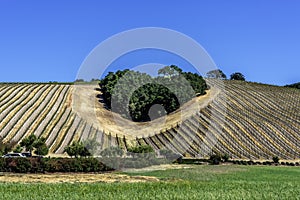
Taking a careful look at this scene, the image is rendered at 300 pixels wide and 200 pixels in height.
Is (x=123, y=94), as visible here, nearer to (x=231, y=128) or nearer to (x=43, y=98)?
(x=231, y=128)

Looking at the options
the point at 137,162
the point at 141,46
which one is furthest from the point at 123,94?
the point at 141,46

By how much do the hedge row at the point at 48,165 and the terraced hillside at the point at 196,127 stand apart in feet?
71.1

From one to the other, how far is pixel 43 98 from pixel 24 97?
12.6 feet

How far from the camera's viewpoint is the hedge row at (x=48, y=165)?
3906 cm

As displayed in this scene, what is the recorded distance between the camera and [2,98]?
92.1 m

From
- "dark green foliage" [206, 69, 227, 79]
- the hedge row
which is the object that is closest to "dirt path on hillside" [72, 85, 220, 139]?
"dark green foliage" [206, 69, 227, 79]

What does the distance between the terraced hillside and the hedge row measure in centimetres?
2166

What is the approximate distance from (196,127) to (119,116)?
1283 centimetres

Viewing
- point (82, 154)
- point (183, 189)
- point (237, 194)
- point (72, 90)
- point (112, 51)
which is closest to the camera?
point (237, 194)

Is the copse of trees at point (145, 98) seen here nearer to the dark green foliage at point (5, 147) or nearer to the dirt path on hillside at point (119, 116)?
the dirt path on hillside at point (119, 116)

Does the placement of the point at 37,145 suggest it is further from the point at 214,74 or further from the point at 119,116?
the point at 214,74

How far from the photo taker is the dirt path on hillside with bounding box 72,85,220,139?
2960 inches

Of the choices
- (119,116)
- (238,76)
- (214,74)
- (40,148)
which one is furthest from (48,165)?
(238,76)

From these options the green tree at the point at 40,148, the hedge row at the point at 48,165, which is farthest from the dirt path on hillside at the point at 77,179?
the green tree at the point at 40,148
